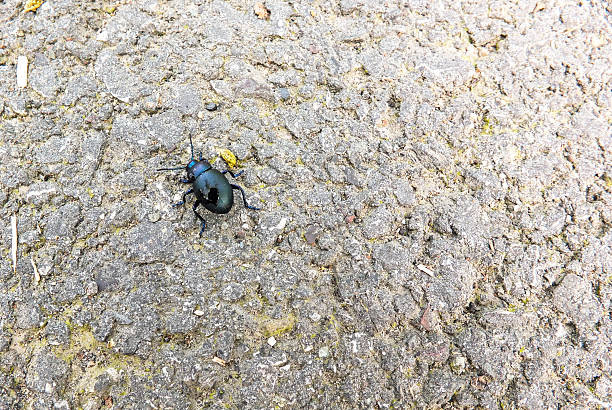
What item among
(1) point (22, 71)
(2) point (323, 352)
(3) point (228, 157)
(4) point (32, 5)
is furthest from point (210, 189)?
(4) point (32, 5)

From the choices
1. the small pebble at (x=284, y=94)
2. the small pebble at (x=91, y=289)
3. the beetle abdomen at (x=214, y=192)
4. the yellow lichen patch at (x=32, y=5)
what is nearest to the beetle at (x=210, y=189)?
the beetle abdomen at (x=214, y=192)

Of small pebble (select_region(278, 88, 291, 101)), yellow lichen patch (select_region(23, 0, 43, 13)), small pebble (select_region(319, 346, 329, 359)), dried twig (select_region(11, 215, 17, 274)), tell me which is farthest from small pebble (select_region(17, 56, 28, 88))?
small pebble (select_region(319, 346, 329, 359))

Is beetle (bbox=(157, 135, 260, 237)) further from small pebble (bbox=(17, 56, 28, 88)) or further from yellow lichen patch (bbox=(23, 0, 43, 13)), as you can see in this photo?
yellow lichen patch (bbox=(23, 0, 43, 13))

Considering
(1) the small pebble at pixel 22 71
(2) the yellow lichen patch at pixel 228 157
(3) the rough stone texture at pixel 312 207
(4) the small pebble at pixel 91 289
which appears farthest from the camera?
(1) the small pebble at pixel 22 71

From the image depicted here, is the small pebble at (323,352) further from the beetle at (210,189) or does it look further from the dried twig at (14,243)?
the dried twig at (14,243)

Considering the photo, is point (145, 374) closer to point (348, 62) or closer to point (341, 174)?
point (341, 174)

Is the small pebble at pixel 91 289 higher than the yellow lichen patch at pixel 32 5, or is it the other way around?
the yellow lichen patch at pixel 32 5

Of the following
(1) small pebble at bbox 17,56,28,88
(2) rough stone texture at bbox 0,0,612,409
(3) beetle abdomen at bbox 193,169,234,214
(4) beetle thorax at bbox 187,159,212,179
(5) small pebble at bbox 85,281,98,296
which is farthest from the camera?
(1) small pebble at bbox 17,56,28,88
